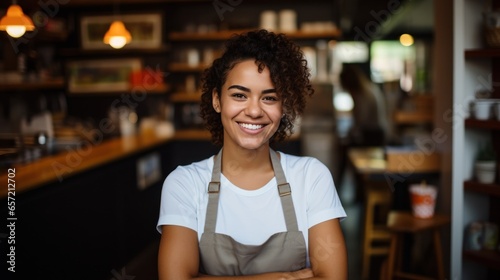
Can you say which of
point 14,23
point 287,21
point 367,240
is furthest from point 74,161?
point 287,21

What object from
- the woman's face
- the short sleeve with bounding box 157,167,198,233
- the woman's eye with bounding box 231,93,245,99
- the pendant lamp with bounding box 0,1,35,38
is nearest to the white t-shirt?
the short sleeve with bounding box 157,167,198,233

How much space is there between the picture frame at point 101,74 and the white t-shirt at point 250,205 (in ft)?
17.5

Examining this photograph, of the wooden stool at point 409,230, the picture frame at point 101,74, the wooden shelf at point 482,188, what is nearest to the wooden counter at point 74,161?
the picture frame at point 101,74

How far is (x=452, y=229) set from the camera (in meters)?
3.64

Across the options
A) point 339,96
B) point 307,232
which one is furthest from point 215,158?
point 339,96

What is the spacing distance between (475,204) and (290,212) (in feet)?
6.90

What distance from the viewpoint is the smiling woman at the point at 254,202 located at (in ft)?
6.50

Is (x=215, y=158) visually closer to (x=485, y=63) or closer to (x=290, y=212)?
(x=290, y=212)

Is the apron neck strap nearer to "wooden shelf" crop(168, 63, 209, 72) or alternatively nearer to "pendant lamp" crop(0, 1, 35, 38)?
"pendant lamp" crop(0, 1, 35, 38)

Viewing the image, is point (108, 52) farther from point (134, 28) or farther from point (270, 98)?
point (270, 98)

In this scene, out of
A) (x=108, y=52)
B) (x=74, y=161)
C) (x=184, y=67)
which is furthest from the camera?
(x=108, y=52)

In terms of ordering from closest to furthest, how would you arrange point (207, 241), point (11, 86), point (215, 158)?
point (207, 241)
point (215, 158)
point (11, 86)

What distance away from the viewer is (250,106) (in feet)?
6.58

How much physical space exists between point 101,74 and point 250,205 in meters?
5.67
